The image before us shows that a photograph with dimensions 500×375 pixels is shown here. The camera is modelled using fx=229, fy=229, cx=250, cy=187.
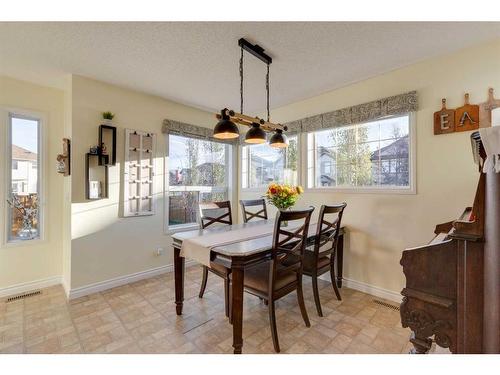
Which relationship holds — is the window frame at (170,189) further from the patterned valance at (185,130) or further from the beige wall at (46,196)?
the beige wall at (46,196)

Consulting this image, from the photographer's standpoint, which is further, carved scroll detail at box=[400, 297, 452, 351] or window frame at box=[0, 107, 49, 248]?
window frame at box=[0, 107, 49, 248]

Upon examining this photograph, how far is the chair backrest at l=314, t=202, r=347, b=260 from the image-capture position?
2053 mm

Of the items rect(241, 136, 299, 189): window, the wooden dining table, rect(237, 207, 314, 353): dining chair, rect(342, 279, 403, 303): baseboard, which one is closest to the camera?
the wooden dining table

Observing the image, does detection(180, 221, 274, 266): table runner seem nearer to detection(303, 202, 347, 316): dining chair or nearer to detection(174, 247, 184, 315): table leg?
detection(174, 247, 184, 315): table leg

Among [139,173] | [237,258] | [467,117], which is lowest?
[237,258]

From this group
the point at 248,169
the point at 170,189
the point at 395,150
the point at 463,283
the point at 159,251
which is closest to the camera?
the point at 463,283

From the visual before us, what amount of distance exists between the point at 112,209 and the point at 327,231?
2.54 m

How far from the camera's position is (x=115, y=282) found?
282 cm

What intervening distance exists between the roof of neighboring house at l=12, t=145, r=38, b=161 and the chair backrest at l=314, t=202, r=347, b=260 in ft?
11.0

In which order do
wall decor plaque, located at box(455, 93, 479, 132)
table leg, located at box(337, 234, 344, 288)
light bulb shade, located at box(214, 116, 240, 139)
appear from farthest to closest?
table leg, located at box(337, 234, 344, 288) < wall decor plaque, located at box(455, 93, 479, 132) < light bulb shade, located at box(214, 116, 240, 139)

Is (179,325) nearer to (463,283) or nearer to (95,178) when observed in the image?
(95,178)

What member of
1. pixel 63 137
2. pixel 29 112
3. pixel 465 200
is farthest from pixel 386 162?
pixel 29 112

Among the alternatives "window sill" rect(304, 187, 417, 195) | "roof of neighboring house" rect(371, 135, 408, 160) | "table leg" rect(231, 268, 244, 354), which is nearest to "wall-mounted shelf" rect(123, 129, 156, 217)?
"table leg" rect(231, 268, 244, 354)

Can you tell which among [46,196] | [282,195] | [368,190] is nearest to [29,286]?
[46,196]
